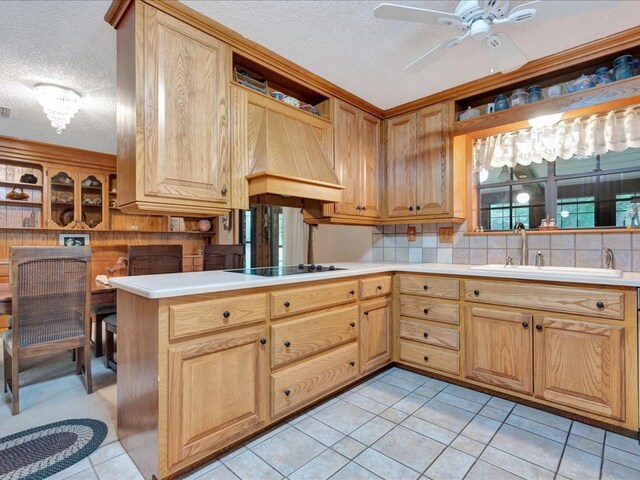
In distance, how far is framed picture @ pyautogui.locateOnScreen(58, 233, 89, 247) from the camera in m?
4.55

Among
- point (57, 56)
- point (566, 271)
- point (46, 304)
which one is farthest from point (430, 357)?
point (57, 56)

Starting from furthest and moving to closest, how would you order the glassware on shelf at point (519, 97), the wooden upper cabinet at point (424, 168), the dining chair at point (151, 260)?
1. the dining chair at point (151, 260)
2. the wooden upper cabinet at point (424, 168)
3. the glassware on shelf at point (519, 97)

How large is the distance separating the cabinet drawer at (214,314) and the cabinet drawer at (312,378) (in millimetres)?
399

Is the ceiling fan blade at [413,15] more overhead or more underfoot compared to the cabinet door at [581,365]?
more overhead

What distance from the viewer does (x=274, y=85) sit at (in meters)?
2.54

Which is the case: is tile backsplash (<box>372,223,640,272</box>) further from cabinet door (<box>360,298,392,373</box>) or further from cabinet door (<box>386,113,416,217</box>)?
cabinet door (<box>360,298,392,373</box>)

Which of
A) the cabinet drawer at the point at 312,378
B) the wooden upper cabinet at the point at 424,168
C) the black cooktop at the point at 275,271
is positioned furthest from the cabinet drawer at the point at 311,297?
the wooden upper cabinet at the point at 424,168

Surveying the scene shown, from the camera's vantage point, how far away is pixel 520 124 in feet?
8.63

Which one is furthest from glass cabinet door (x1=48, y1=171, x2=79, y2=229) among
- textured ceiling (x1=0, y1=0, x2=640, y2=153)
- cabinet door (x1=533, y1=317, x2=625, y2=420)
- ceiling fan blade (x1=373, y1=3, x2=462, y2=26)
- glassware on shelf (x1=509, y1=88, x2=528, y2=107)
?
cabinet door (x1=533, y1=317, x2=625, y2=420)

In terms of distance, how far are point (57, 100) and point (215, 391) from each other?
269 centimetres

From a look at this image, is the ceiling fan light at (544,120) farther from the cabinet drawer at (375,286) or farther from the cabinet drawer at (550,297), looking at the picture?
the cabinet drawer at (375,286)

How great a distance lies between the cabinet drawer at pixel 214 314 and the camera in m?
1.42

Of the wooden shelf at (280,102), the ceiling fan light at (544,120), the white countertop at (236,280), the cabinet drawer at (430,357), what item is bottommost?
the cabinet drawer at (430,357)

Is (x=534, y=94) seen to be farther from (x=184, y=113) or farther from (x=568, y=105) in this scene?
(x=184, y=113)
